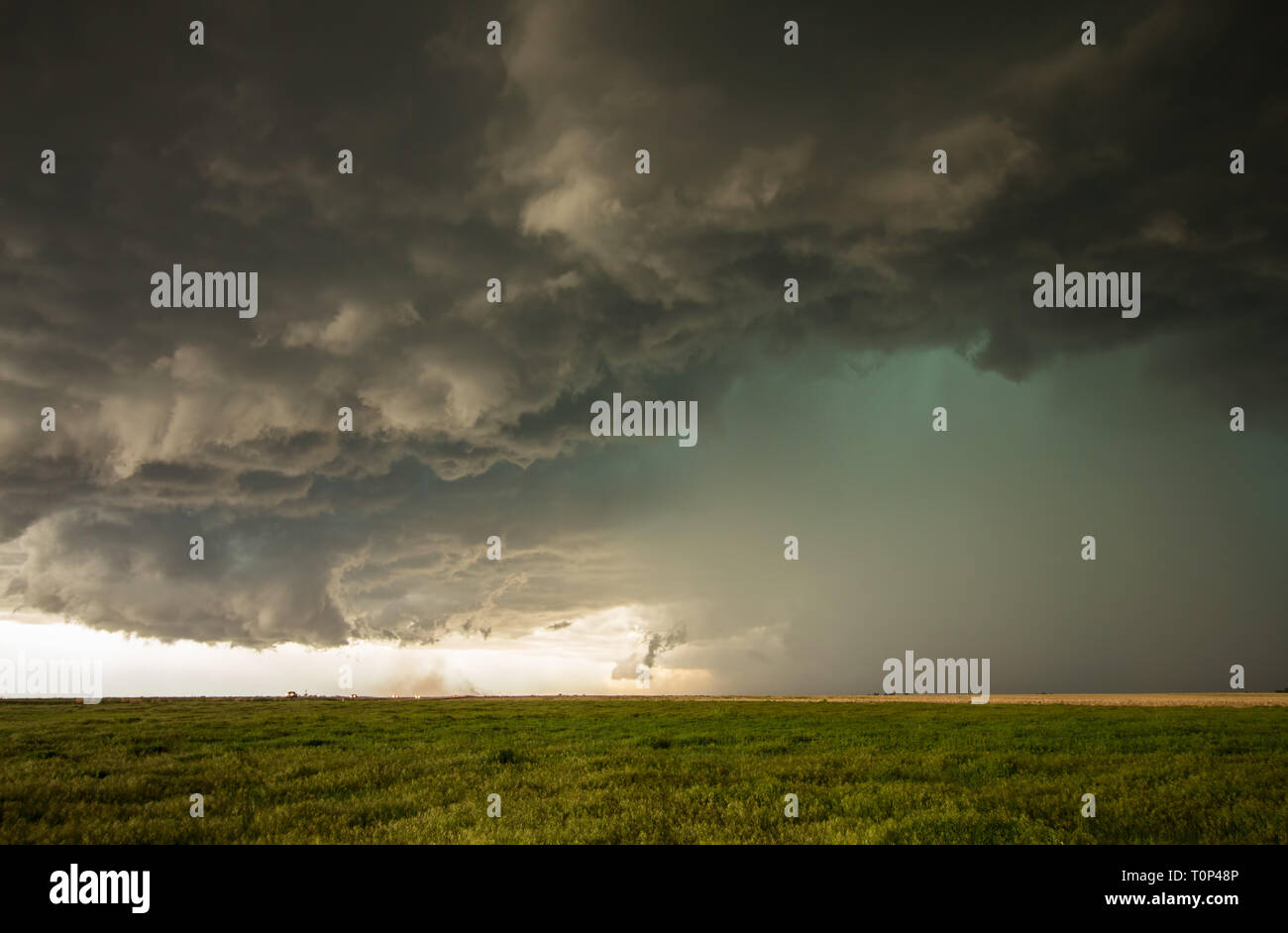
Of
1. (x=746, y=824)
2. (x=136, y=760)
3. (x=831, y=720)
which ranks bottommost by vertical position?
(x=831, y=720)

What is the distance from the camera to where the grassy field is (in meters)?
12.0

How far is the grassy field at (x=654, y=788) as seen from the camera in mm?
12008

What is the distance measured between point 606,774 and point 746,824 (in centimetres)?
603

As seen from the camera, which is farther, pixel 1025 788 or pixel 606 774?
pixel 606 774

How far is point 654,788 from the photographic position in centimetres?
1558

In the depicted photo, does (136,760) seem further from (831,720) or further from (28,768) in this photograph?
(831,720)
